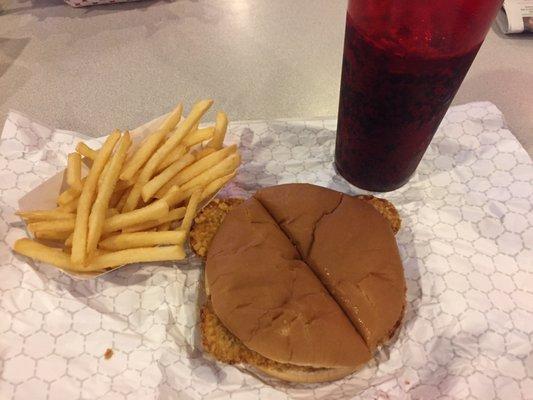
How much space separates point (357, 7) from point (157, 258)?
0.98 m

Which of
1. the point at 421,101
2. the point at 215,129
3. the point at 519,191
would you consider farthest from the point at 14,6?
the point at 519,191

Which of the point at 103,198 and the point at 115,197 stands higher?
the point at 103,198

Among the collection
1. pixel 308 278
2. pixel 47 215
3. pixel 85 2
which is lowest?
pixel 308 278

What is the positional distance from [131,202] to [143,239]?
0.16 metres

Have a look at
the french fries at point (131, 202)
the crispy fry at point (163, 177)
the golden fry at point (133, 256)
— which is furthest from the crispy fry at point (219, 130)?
the golden fry at point (133, 256)

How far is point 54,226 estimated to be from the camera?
137cm

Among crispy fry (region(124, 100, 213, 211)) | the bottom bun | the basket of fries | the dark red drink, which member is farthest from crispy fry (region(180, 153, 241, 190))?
the basket of fries

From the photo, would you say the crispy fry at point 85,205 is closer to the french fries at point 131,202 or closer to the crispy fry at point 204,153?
the french fries at point 131,202

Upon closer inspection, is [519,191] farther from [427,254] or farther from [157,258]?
[157,258]

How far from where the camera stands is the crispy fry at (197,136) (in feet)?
5.31

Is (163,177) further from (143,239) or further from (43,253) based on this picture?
(43,253)

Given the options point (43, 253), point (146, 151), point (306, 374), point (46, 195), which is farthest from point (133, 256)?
point (306, 374)

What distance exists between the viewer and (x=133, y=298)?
1513mm

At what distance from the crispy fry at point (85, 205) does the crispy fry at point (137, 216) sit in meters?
0.08
